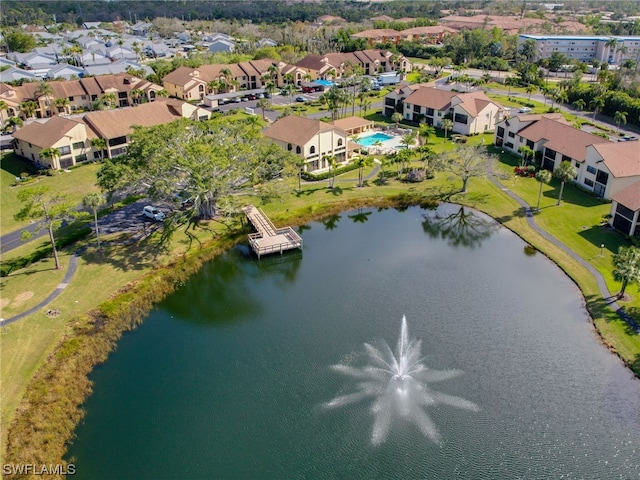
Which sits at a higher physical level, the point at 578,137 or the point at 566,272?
the point at 578,137

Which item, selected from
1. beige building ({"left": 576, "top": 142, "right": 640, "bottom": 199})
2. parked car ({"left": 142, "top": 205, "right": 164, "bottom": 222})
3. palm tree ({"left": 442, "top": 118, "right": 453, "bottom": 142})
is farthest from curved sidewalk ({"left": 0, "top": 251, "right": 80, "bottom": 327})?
palm tree ({"left": 442, "top": 118, "right": 453, "bottom": 142})

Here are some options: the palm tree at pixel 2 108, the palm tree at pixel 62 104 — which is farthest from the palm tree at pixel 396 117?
the palm tree at pixel 2 108

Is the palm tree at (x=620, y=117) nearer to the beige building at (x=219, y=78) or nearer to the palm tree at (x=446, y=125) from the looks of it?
the palm tree at (x=446, y=125)

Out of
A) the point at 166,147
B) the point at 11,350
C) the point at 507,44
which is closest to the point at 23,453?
the point at 11,350

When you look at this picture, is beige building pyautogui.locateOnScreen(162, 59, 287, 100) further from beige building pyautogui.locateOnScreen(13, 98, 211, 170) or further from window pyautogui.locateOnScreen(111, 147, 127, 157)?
window pyautogui.locateOnScreen(111, 147, 127, 157)

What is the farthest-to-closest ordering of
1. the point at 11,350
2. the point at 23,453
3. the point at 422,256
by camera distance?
the point at 422,256 < the point at 11,350 < the point at 23,453

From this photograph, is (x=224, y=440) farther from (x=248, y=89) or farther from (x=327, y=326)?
(x=248, y=89)

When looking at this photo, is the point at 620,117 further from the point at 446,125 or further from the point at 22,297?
the point at 22,297

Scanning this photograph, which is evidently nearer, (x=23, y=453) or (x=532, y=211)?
(x=23, y=453)
